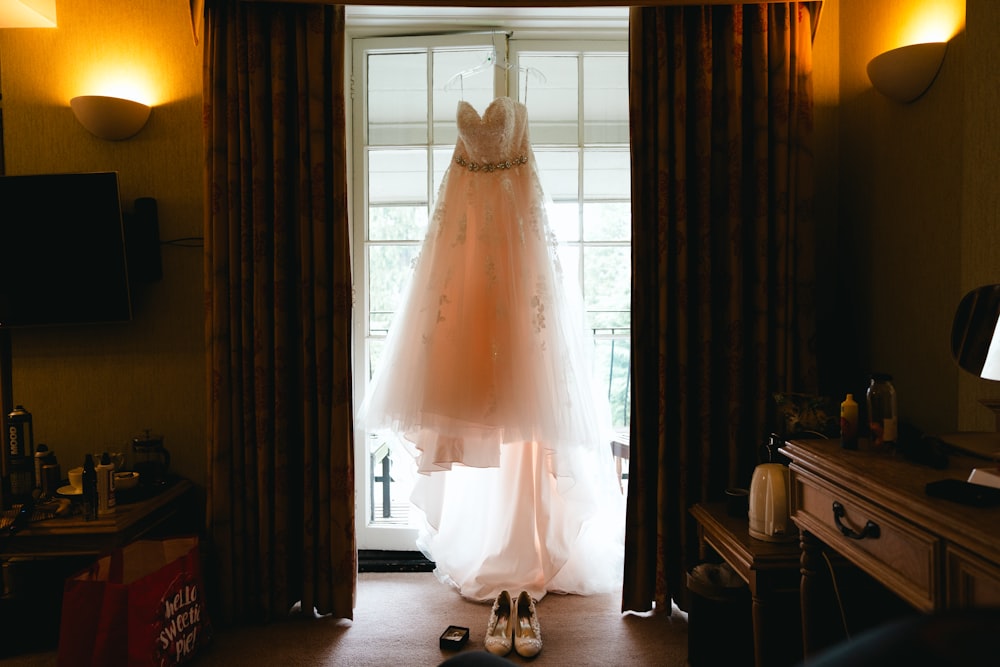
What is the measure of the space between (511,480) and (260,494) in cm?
89

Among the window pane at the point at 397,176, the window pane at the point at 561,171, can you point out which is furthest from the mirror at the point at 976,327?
the window pane at the point at 397,176

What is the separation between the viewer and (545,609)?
6.93 feet

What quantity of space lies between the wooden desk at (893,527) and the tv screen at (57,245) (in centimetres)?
225

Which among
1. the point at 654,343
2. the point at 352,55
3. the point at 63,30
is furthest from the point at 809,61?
the point at 63,30

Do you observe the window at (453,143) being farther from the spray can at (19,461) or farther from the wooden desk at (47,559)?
the spray can at (19,461)

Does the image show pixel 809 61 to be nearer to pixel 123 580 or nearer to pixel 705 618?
pixel 705 618

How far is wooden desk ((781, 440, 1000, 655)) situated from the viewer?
875mm

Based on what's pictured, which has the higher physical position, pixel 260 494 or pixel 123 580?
pixel 260 494

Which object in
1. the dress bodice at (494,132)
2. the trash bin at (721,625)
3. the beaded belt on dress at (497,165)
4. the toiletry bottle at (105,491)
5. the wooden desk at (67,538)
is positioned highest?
the dress bodice at (494,132)

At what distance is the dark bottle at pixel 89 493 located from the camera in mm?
1854

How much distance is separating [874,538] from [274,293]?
1.83 m

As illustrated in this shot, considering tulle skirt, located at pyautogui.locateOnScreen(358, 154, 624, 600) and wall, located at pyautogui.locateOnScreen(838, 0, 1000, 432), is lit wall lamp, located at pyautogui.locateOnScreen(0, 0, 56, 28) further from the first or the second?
wall, located at pyautogui.locateOnScreen(838, 0, 1000, 432)

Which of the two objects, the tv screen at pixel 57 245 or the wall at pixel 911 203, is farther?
the tv screen at pixel 57 245

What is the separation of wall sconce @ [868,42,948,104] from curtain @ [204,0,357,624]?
1.73 metres
